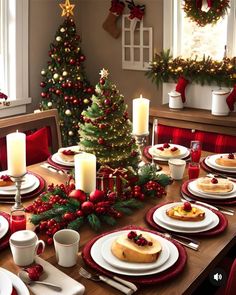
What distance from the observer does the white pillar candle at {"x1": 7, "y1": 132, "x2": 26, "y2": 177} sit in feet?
5.18

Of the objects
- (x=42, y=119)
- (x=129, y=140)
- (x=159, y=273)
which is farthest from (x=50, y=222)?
(x=42, y=119)

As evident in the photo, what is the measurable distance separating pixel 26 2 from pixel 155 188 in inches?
107

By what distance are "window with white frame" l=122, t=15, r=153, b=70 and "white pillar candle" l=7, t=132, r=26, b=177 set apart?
257 cm

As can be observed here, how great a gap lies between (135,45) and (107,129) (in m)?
2.44

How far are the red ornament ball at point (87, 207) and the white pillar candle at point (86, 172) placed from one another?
134mm

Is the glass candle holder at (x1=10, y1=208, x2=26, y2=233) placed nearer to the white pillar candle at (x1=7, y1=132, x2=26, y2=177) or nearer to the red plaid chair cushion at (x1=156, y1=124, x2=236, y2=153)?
the white pillar candle at (x1=7, y1=132, x2=26, y2=177)

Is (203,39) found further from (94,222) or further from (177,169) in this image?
(94,222)

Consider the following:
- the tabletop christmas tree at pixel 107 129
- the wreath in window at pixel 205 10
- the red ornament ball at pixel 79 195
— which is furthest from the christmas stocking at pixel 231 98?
the red ornament ball at pixel 79 195

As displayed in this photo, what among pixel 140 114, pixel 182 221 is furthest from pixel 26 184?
pixel 182 221

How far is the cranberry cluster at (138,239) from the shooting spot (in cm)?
128

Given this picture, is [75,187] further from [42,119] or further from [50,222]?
[42,119]

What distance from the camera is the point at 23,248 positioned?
123cm

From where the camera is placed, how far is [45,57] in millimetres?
4215

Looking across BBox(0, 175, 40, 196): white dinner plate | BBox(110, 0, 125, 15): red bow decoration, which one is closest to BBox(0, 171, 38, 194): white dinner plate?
BBox(0, 175, 40, 196): white dinner plate
